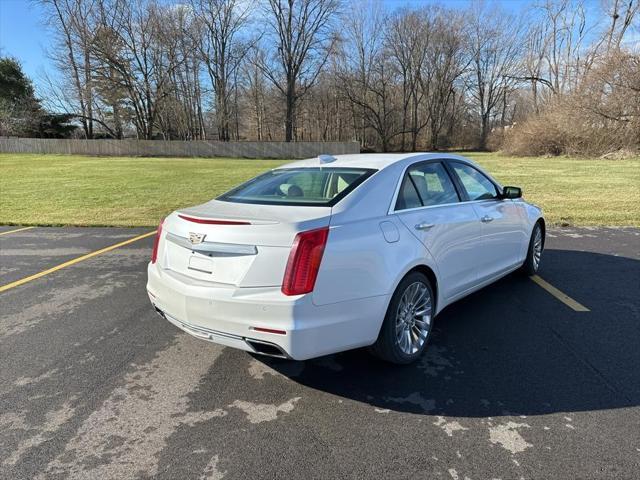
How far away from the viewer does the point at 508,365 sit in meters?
3.39

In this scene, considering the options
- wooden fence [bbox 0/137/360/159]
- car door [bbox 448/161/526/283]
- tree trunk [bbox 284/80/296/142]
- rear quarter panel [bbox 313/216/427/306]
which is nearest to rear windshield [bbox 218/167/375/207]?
rear quarter panel [bbox 313/216/427/306]

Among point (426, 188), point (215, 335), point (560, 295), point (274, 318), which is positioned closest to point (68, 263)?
point (215, 335)

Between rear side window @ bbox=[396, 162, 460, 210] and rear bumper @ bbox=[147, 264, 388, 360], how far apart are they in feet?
3.05

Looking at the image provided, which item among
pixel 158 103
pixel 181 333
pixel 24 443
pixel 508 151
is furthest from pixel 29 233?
pixel 158 103

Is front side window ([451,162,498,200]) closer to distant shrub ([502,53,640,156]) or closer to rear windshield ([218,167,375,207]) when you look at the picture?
rear windshield ([218,167,375,207])

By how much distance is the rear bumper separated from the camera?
2702 mm

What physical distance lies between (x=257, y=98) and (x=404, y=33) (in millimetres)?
22356

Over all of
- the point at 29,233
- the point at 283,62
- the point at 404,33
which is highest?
the point at 404,33

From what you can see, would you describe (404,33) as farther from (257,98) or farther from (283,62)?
(257,98)

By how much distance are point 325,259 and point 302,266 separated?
151 mm

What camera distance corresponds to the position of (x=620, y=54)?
98.1 ft

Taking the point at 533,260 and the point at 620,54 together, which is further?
the point at 620,54

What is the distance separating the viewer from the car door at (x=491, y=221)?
4.28m

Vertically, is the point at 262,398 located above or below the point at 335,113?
below
